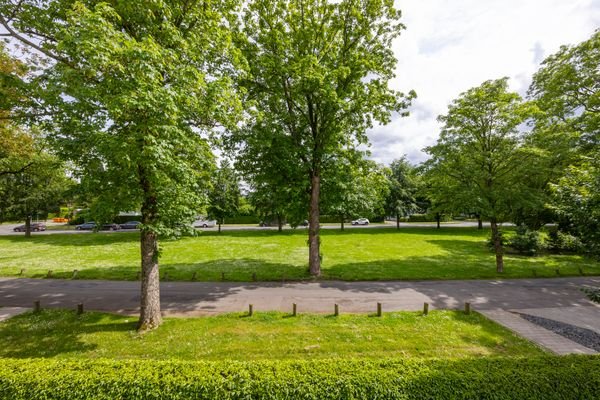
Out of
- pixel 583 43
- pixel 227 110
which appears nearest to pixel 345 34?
pixel 227 110

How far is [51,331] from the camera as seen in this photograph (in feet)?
28.5

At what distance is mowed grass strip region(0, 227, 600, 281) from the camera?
1553 centimetres

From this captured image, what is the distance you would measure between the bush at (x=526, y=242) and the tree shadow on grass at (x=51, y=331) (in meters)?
28.6

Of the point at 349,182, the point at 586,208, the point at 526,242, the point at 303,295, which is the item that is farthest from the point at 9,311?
the point at 526,242

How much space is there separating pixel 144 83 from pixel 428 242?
29.8 meters

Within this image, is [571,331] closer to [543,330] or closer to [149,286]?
[543,330]

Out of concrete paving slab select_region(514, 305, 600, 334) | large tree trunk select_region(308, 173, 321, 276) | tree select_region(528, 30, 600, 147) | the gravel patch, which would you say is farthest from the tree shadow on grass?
tree select_region(528, 30, 600, 147)

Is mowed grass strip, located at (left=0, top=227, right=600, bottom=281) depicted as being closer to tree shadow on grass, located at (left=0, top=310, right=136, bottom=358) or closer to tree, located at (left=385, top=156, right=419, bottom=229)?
tree shadow on grass, located at (left=0, top=310, right=136, bottom=358)

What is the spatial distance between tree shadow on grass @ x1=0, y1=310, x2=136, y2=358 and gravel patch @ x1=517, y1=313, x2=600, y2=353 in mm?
15224

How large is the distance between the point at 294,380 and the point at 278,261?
14826 mm

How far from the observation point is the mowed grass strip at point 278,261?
1553 cm

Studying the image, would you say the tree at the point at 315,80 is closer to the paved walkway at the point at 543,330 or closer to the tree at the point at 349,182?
the tree at the point at 349,182

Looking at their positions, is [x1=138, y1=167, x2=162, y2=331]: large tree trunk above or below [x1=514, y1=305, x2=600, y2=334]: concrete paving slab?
above

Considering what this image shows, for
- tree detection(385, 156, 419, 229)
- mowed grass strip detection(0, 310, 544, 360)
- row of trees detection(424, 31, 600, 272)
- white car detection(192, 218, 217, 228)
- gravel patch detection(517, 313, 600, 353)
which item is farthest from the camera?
white car detection(192, 218, 217, 228)
